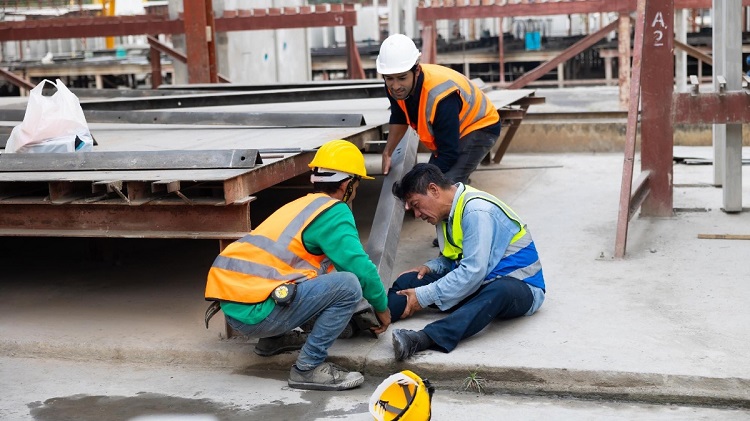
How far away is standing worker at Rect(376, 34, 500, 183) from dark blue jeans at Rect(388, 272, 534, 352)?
4.64 ft

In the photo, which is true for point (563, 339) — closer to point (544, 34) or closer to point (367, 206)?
point (367, 206)

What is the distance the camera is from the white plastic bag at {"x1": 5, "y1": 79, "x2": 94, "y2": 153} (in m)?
6.06

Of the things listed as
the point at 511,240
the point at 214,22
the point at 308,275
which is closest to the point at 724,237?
the point at 511,240

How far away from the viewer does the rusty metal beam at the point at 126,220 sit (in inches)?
200

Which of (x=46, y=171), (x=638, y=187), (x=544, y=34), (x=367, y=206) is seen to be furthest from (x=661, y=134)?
(x=544, y=34)

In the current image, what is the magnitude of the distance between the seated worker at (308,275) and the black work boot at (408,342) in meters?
0.23

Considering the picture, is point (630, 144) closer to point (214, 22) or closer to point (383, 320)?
point (383, 320)

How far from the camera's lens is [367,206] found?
934cm

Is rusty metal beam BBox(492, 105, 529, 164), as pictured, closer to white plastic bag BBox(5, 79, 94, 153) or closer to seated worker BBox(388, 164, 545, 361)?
seated worker BBox(388, 164, 545, 361)

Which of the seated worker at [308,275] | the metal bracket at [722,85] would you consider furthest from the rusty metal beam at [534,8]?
the seated worker at [308,275]

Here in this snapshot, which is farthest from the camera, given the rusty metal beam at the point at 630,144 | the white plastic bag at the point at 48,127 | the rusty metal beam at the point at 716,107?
the rusty metal beam at the point at 716,107

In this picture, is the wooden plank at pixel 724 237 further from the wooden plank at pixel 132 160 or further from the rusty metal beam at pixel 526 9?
the rusty metal beam at pixel 526 9

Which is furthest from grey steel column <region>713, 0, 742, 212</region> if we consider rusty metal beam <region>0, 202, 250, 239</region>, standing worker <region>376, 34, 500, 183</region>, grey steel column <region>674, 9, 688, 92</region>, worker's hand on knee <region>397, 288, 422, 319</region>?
grey steel column <region>674, 9, 688, 92</region>

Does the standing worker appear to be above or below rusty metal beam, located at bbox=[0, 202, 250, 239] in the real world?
above
